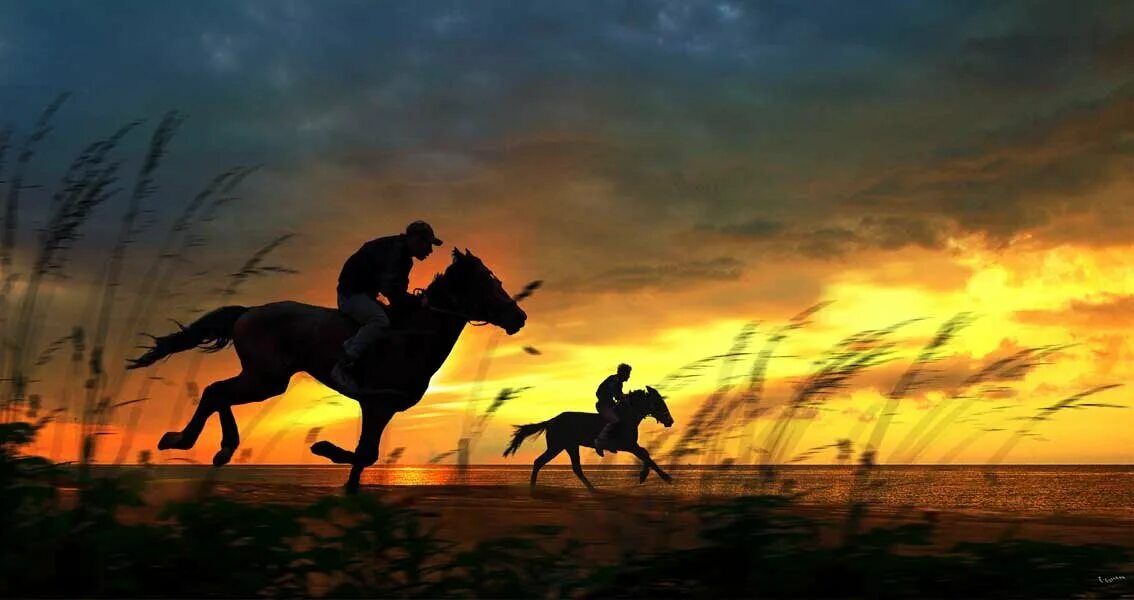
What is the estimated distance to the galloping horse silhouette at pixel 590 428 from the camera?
50.6 ft

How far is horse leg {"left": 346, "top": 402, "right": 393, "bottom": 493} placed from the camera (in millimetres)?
7957

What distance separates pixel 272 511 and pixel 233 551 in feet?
0.80

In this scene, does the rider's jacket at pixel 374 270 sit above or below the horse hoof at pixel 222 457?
above

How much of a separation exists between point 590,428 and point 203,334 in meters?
9.09

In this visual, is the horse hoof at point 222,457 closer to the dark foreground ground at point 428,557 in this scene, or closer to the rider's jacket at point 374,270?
the rider's jacket at point 374,270

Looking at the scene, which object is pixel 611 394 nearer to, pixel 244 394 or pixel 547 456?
pixel 547 456

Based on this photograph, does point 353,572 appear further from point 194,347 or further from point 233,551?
point 194,347

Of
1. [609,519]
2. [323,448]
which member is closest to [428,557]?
[609,519]

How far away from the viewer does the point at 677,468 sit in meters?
4.38

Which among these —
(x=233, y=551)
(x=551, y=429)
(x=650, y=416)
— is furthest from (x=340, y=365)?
(x=551, y=429)

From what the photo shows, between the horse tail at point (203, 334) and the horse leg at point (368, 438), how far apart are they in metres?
2.04

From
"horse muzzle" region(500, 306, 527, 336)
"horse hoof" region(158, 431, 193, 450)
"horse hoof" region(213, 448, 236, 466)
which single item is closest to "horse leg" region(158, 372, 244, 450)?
"horse hoof" region(158, 431, 193, 450)

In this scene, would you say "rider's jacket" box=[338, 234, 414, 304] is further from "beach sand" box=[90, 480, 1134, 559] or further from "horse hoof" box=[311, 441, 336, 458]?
"beach sand" box=[90, 480, 1134, 559]

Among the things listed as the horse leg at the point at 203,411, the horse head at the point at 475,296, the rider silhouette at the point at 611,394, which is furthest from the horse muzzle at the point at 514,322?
the rider silhouette at the point at 611,394
